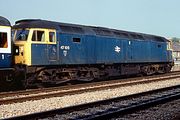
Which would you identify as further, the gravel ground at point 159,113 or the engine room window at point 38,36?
the engine room window at point 38,36

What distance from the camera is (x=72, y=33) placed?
1983cm

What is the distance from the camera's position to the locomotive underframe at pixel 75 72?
17575mm

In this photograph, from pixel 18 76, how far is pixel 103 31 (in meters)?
8.24

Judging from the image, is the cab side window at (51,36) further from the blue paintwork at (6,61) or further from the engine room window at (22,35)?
the blue paintwork at (6,61)

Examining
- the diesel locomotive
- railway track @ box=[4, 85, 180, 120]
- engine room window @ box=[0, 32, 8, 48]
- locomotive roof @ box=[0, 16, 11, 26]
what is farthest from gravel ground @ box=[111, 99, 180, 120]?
locomotive roof @ box=[0, 16, 11, 26]

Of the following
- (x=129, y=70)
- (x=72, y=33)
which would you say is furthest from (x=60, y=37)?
(x=129, y=70)

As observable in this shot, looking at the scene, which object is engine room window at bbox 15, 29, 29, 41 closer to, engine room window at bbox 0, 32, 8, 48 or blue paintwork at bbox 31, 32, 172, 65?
blue paintwork at bbox 31, 32, 172, 65

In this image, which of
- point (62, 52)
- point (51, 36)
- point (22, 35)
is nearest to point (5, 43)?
point (22, 35)

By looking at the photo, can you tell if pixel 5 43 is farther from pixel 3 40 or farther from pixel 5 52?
pixel 5 52

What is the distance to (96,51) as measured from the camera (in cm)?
2228

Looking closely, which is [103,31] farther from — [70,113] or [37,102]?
[70,113]

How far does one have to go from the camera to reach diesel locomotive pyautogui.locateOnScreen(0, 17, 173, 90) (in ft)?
55.6

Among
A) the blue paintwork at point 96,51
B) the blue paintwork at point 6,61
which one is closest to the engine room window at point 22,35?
the blue paintwork at point 96,51

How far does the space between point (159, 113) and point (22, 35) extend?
979 centimetres
